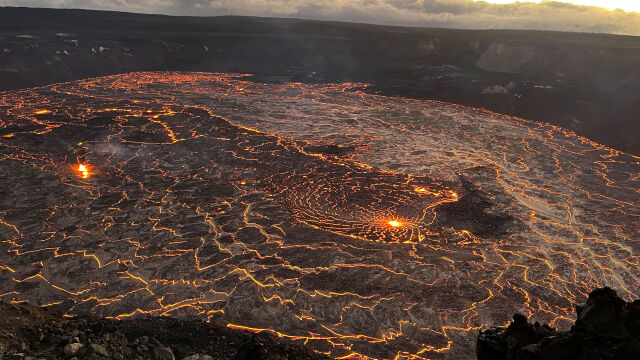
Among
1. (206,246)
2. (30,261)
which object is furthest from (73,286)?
(206,246)

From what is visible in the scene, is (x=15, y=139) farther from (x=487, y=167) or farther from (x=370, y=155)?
(x=487, y=167)

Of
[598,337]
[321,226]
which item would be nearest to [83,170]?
[321,226]

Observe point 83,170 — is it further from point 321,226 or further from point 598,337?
point 598,337

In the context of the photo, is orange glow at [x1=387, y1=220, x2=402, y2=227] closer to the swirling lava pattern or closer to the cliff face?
the swirling lava pattern

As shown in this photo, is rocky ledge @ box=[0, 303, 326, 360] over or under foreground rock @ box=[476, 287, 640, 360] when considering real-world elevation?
under

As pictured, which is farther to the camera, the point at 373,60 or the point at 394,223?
the point at 373,60

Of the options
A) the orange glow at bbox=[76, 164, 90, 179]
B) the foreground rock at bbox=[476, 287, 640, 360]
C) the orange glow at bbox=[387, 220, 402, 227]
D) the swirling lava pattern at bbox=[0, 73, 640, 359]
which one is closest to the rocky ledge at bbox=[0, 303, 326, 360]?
the swirling lava pattern at bbox=[0, 73, 640, 359]

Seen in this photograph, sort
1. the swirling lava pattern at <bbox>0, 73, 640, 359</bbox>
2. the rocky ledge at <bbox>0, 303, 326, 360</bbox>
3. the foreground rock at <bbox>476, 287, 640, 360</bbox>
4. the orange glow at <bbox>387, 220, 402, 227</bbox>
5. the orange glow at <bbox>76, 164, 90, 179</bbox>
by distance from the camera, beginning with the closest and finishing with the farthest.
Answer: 1. the foreground rock at <bbox>476, 287, 640, 360</bbox>
2. the rocky ledge at <bbox>0, 303, 326, 360</bbox>
3. the swirling lava pattern at <bbox>0, 73, 640, 359</bbox>
4. the orange glow at <bbox>387, 220, 402, 227</bbox>
5. the orange glow at <bbox>76, 164, 90, 179</bbox>
